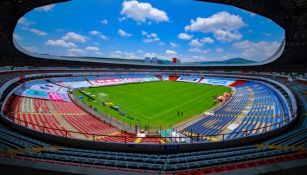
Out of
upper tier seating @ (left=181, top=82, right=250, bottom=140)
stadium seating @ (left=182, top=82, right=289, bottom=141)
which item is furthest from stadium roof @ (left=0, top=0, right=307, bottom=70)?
upper tier seating @ (left=181, top=82, right=250, bottom=140)

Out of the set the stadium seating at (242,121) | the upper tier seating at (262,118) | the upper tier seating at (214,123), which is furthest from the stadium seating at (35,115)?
the upper tier seating at (262,118)

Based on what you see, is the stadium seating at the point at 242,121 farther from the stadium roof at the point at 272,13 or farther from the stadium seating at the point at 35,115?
the stadium seating at the point at 35,115

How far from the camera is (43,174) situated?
4559 mm

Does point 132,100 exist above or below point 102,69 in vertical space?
below

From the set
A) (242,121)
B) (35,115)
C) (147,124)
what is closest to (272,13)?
Answer: (242,121)

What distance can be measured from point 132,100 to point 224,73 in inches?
1653

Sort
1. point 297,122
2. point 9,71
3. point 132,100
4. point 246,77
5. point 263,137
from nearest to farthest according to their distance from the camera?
1. point 263,137
2. point 297,122
3. point 9,71
4. point 132,100
5. point 246,77

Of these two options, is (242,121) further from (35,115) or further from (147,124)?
(35,115)

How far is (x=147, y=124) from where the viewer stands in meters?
24.5

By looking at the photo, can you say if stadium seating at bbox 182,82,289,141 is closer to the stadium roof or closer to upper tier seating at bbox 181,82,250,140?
upper tier seating at bbox 181,82,250,140

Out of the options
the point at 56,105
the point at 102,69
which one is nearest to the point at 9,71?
the point at 56,105

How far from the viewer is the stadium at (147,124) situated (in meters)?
6.71

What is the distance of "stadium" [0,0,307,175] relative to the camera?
6.71m

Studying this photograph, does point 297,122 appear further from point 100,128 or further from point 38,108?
point 38,108
